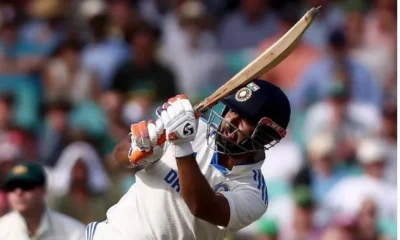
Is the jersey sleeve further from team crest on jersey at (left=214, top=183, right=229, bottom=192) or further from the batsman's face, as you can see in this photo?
the batsman's face

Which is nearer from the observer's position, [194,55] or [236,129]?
[236,129]

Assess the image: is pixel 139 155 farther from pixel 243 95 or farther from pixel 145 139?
pixel 243 95

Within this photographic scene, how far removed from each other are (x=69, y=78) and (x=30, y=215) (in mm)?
4018

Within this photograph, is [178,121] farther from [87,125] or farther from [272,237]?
[87,125]

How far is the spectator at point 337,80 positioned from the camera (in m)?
9.56

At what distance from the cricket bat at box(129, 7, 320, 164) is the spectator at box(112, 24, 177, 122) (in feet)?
16.0

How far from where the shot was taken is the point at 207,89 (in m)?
10.1

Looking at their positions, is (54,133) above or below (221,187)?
above


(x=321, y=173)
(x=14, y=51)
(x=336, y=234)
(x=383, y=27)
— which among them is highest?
(x=14, y=51)

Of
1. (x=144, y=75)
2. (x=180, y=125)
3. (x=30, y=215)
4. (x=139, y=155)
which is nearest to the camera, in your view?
(x=180, y=125)

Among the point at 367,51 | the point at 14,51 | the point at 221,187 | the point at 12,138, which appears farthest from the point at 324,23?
the point at 221,187

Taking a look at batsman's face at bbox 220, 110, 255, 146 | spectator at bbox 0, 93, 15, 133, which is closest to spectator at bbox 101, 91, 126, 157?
spectator at bbox 0, 93, 15, 133

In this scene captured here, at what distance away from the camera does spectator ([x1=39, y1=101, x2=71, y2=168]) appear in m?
9.46

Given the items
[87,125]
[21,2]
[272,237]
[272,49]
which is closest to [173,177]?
[272,49]
